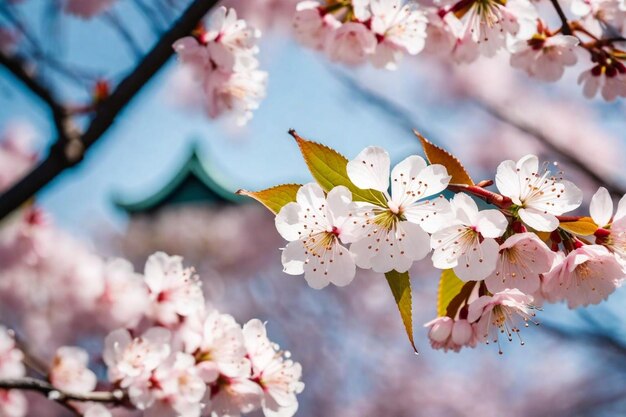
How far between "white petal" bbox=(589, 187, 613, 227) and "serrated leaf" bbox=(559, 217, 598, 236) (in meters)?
0.02

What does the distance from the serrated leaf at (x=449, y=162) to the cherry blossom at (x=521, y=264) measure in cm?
10

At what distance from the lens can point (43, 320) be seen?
6.67 meters

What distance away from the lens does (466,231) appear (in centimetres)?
91

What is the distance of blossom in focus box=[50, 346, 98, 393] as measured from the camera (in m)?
2.10

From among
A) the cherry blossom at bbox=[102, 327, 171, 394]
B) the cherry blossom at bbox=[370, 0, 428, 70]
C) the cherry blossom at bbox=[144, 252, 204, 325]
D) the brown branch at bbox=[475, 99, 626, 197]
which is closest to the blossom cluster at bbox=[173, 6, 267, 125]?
the cherry blossom at bbox=[370, 0, 428, 70]

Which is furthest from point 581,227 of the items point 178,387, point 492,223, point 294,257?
point 178,387

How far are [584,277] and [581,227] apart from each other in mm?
87

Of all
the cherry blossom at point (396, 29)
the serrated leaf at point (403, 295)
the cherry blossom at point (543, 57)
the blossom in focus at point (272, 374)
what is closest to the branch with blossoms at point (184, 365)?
the blossom in focus at point (272, 374)

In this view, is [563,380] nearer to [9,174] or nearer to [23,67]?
[9,174]

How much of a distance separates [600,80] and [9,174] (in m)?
5.07

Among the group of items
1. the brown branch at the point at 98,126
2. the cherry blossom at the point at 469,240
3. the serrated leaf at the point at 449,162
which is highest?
the serrated leaf at the point at 449,162

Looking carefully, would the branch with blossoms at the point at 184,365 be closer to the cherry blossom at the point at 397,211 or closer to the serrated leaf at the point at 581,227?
the cherry blossom at the point at 397,211

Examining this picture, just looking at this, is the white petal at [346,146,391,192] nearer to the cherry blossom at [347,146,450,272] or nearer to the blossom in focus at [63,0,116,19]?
the cherry blossom at [347,146,450,272]

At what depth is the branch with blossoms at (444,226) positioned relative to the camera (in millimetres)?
908
